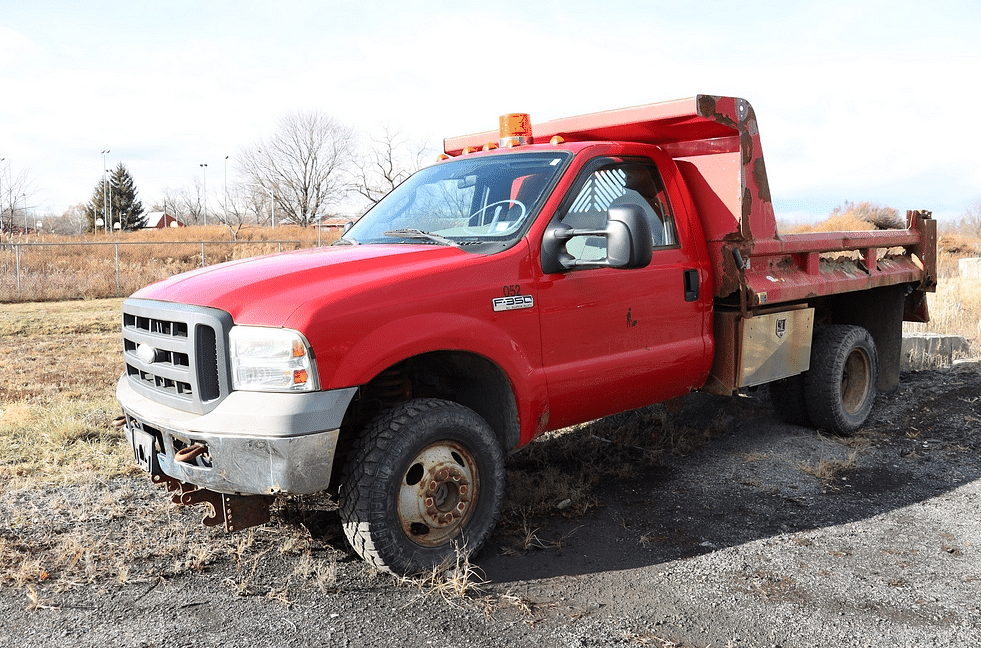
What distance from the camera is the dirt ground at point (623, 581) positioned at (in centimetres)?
320

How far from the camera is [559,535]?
4238 millimetres

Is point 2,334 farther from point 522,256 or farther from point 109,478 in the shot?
point 522,256

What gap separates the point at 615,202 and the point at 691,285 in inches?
29.0

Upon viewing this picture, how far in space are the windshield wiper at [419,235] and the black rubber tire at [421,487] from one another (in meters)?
0.84

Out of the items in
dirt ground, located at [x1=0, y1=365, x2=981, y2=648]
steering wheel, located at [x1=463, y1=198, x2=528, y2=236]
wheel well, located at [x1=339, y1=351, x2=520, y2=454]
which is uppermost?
steering wheel, located at [x1=463, y1=198, x2=528, y2=236]

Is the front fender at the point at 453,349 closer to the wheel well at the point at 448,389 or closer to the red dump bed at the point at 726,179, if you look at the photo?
the wheel well at the point at 448,389

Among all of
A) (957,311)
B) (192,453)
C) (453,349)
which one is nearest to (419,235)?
(453,349)

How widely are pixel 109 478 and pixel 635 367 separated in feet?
11.1

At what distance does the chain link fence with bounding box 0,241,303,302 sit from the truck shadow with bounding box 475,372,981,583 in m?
17.4

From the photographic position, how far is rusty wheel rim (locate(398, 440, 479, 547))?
3594 mm

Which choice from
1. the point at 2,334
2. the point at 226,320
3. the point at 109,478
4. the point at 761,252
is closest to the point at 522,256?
the point at 226,320

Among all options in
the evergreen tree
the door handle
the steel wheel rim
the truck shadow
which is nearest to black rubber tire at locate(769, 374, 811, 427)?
the truck shadow

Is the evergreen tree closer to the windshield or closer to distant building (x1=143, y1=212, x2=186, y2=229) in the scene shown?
distant building (x1=143, y1=212, x2=186, y2=229)

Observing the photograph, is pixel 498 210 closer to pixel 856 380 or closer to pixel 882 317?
pixel 856 380
